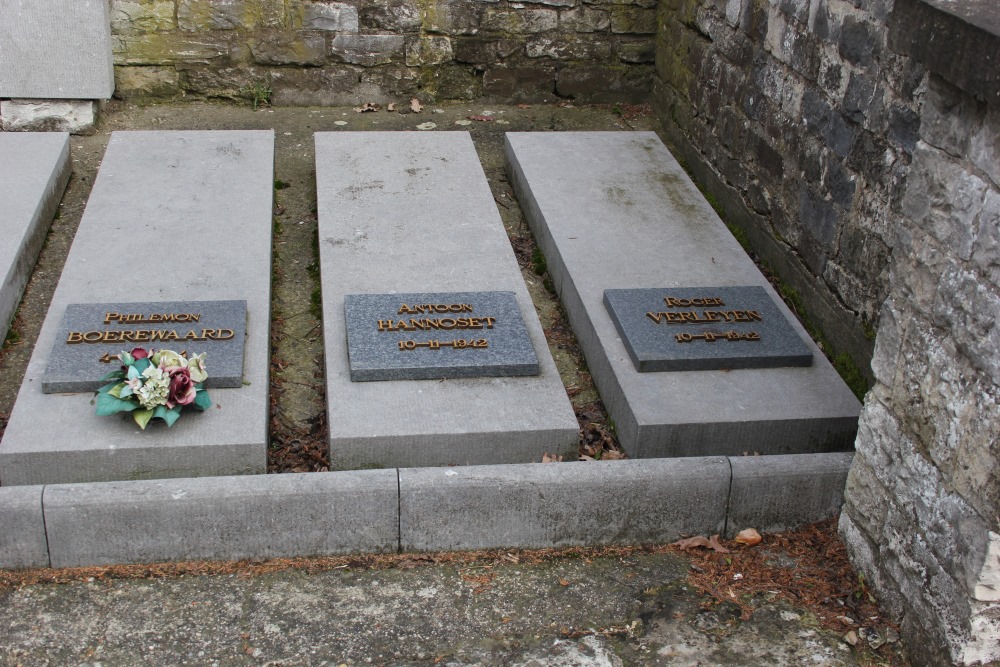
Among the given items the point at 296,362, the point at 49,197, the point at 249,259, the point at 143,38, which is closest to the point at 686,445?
the point at 296,362

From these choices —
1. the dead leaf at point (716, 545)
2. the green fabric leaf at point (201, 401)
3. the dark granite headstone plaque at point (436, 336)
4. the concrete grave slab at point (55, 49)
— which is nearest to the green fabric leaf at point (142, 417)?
the green fabric leaf at point (201, 401)

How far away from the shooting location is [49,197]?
5906mm

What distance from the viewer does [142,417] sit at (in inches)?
159

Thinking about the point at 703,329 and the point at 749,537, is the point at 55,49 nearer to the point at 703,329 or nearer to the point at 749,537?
the point at 703,329

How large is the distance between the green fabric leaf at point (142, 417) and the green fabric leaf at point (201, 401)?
18cm

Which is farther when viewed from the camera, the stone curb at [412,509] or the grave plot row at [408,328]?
the grave plot row at [408,328]

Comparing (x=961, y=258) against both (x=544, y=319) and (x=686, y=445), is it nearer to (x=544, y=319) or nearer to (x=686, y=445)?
(x=686, y=445)

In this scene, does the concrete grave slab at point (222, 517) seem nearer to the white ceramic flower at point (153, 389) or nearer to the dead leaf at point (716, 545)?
the white ceramic flower at point (153, 389)

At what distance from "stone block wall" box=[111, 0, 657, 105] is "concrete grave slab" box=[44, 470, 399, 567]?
4.27 m

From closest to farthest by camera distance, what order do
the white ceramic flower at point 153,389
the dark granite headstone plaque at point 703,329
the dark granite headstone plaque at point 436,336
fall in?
the white ceramic flower at point 153,389 < the dark granite headstone plaque at point 436,336 < the dark granite headstone plaque at point 703,329

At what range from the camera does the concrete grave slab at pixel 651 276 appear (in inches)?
173

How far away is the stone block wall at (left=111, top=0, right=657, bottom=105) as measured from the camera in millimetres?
7230

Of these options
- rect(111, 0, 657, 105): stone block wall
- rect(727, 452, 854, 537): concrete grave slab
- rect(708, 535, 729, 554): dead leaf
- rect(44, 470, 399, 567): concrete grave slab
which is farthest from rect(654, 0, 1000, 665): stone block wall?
rect(111, 0, 657, 105): stone block wall

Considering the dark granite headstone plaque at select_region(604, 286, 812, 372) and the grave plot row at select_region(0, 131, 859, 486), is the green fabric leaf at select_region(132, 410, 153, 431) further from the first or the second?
the dark granite headstone plaque at select_region(604, 286, 812, 372)
